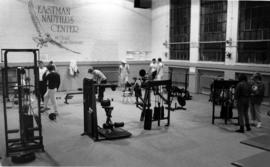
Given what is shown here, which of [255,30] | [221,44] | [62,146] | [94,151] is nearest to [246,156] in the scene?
[94,151]

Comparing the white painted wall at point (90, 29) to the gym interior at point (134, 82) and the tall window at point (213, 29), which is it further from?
the tall window at point (213, 29)

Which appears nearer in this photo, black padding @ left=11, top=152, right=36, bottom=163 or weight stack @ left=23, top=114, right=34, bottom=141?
black padding @ left=11, top=152, right=36, bottom=163

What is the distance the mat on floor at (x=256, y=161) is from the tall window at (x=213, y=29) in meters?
6.82

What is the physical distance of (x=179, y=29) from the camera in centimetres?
1356

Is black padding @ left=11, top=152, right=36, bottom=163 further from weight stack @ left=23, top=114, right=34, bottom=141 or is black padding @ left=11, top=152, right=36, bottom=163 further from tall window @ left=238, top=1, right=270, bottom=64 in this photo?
tall window @ left=238, top=1, right=270, bottom=64

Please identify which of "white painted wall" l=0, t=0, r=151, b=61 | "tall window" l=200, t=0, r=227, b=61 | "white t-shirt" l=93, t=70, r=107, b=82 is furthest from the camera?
"white painted wall" l=0, t=0, r=151, b=61

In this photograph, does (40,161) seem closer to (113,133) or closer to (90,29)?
(113,133)

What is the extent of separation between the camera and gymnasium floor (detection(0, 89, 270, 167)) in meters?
4.81

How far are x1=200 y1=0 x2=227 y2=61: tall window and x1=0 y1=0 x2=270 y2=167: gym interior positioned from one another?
4cm

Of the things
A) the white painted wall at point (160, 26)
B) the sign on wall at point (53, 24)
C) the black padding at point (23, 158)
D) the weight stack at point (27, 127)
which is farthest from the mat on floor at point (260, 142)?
the sign on wall at point (53, 24)

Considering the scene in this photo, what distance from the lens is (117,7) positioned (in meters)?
14.1

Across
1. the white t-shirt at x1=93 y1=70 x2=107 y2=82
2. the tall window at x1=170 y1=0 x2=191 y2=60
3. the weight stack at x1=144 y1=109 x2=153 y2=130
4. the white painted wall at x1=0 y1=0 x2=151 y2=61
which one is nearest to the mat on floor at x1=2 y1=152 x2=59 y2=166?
the weight stack at x1=144 y1=109 x2=153 y2=130

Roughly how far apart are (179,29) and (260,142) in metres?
8.75

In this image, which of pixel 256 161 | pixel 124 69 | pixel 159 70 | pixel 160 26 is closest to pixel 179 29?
pixel 160 26
